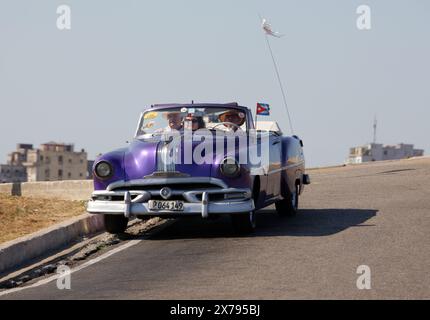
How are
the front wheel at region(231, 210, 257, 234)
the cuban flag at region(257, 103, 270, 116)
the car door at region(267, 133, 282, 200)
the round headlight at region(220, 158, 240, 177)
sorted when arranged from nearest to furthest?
the round headlight at region(220, 158, 240, 177) < the front wheel at region(231, 210, 257, 234) < the car door at region(267, 133, 282, 200) < the cuban flag at region(257, 103, 270, 116)

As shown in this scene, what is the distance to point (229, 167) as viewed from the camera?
1169 centimetres

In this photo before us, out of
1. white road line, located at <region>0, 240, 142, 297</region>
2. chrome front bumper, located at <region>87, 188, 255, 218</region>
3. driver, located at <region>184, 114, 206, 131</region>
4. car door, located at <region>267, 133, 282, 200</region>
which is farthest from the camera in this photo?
driver, located at <region>184, 114, 206, 131</region>

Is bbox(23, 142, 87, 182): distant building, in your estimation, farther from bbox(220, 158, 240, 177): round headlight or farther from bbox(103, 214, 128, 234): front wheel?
bbox(220, 158, 240, 177): round headlight

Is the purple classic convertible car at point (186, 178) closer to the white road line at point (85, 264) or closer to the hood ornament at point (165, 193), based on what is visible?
the hood ornament at point (165, 193)

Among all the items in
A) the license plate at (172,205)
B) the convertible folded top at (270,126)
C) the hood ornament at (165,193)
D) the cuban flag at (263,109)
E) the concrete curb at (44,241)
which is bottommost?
the concrete curb at (44,241)

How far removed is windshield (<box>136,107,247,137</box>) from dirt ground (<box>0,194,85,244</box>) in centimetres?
219

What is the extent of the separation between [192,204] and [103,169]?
4.09 feet

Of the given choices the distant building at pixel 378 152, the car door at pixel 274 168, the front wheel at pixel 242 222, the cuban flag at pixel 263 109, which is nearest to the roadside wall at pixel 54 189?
the cuban flag at pixel 263 109

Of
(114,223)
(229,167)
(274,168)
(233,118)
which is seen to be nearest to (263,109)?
(233,118)

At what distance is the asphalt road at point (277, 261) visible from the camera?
26.3 ft

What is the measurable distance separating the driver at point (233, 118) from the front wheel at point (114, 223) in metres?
2.05

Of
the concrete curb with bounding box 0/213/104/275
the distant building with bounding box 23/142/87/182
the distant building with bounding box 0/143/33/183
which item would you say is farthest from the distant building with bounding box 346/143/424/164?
the concrete curb with bounding box 0/213/104/275

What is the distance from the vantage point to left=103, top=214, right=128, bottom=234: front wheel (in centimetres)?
1234

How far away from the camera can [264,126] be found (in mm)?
16141
